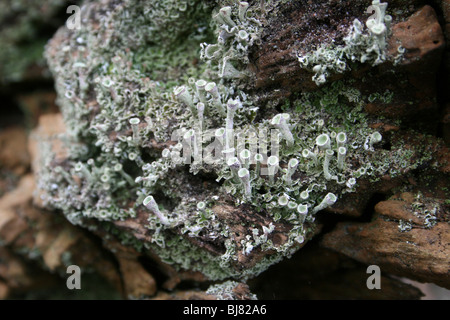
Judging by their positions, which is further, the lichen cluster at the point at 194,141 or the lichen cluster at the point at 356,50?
the lichen cluster at the point at 194,141

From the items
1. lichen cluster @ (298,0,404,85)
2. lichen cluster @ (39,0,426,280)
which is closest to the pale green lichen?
lichen cluster @ (298,0,404,85)

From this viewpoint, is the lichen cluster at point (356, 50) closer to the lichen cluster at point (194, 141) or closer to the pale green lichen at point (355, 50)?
the pale green lichen at point (355, 50)

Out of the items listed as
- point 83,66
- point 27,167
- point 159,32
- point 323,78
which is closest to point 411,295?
point 323,78

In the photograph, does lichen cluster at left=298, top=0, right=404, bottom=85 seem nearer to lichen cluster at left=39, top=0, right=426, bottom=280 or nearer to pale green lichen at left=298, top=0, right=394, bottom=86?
pale green lichen at left=298, top=0, right=394, bottom=86

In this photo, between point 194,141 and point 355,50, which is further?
point 194,141

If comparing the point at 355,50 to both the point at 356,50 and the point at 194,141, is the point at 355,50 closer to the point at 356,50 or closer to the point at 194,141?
the point at 356,50

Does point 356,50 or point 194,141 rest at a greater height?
point 356,50

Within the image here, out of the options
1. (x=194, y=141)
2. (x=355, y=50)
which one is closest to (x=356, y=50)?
(x=355, y=50)

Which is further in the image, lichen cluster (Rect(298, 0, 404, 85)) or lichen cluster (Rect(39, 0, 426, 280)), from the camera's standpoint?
lichen cluster (Rect(39, 0, 426, 280))

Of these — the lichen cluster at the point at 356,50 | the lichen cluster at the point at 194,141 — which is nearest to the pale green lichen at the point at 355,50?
the lichen cluster at the point at 356,50
